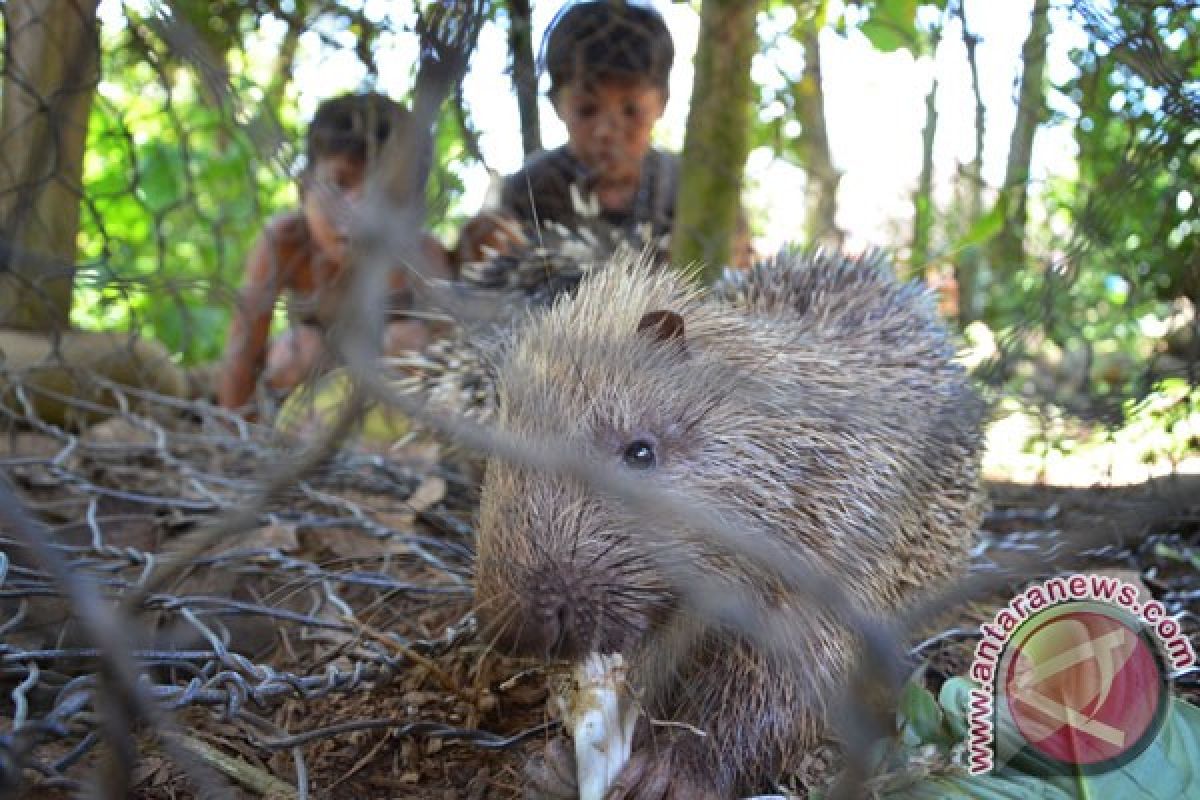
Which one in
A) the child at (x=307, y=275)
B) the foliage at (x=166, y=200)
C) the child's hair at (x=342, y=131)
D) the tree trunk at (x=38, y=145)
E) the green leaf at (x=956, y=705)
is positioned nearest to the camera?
the green leaf at (x=956, y=705)

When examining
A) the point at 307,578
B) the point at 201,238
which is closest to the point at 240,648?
the point at 307,578

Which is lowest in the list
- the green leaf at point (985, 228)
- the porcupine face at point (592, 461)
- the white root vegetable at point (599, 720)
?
the white root vegetable at point (599, 720)

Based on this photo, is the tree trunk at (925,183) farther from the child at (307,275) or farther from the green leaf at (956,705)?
the green leaf at (956,705)

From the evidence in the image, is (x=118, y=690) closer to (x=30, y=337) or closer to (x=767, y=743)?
(x=767, y=743)

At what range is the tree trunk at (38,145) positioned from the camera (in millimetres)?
2229

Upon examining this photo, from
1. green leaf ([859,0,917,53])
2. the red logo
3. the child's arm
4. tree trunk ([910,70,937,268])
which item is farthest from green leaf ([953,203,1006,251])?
the child's arm

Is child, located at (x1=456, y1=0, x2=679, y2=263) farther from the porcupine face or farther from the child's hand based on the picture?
the porcupine face

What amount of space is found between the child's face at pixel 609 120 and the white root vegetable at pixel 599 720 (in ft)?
6.32

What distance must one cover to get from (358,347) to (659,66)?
2393 millimetres

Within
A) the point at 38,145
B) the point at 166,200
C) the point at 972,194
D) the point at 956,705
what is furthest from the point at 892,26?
the point at 166,200

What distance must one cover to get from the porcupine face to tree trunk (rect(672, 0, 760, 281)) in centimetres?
105

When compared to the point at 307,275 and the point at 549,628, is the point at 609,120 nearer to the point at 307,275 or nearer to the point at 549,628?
the point at 307,275

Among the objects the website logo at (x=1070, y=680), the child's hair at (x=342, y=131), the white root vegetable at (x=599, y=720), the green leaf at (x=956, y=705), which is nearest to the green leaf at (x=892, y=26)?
the child's hair at (x=342, y=131)

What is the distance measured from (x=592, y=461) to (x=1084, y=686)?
643mm
